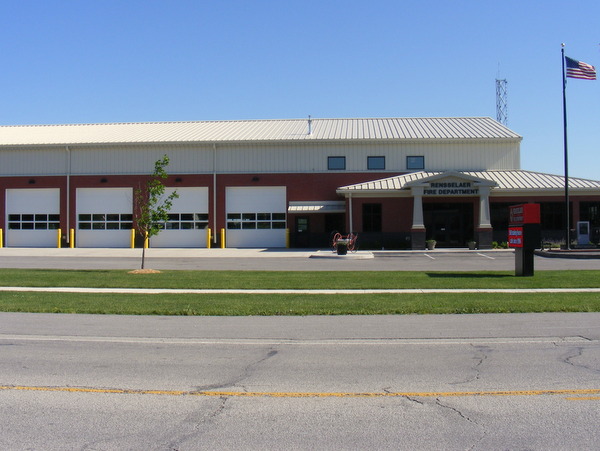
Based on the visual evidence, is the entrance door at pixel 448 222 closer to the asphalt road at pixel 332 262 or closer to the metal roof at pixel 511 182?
the metal roof at pixel 511 182

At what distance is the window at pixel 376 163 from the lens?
4169 centimetres

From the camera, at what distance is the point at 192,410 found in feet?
18.0

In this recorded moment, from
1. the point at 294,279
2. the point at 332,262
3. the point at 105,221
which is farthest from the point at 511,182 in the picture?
the point at 105,221

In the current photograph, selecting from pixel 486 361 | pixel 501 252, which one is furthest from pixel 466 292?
pixel 501 252

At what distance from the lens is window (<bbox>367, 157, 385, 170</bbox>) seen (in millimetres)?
41688

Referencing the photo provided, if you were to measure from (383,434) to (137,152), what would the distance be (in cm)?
4091

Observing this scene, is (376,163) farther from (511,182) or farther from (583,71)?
(583,71)

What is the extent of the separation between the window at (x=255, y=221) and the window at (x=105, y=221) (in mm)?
7701

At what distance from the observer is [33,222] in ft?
143

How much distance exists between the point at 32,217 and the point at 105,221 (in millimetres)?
5835

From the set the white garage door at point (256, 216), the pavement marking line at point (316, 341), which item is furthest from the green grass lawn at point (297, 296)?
the white garage door at point (256, 216)

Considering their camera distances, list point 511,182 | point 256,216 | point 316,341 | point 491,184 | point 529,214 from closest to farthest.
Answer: point 316,341
point 529,214
point 491,184
point 511,182
point 256,216

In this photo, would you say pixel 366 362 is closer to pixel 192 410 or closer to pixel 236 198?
pixel 192 410

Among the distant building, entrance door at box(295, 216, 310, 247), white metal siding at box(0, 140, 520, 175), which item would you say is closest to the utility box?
the distant building
